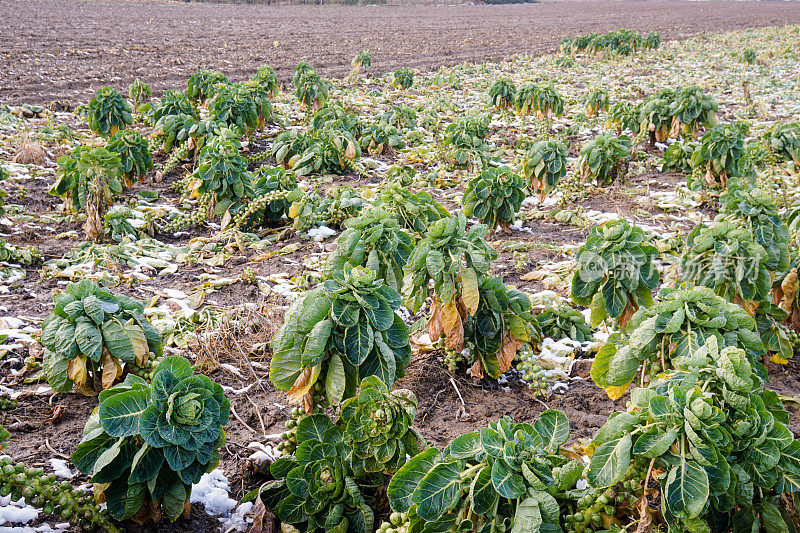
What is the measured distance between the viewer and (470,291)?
10.4ft

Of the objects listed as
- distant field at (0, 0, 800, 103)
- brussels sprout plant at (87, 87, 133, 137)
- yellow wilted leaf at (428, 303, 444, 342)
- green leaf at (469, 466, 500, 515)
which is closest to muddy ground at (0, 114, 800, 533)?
yellow wilted leaf at (428, 303, 444, 342)

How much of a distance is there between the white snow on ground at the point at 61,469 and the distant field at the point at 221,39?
8828mm

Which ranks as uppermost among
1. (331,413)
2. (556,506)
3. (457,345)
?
(556,506)


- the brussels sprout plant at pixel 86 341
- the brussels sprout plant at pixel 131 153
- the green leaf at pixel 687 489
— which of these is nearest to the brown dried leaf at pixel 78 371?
the brussels sprout plant at pixel 86 341

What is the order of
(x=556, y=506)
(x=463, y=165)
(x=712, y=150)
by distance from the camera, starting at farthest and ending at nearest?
1. (x=463, y=165)
2. (x=712, y=150)
3. (x=556, y=506)

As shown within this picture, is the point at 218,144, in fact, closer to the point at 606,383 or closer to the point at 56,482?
the point at 56,482

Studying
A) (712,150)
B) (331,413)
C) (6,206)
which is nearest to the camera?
(331,413)

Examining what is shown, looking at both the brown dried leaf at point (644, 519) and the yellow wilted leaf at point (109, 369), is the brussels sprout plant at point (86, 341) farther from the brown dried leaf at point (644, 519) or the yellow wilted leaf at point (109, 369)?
the brown dried leaf at point (644, 519)

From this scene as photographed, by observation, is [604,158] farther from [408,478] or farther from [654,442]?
[408,478]

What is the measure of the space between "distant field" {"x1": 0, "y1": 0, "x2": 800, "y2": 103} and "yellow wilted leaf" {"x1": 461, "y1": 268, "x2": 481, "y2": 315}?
30.6ft

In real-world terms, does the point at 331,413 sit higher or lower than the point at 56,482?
lower

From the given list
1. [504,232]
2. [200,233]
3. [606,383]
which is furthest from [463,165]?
[606,383]

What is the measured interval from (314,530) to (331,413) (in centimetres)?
89

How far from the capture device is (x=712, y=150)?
19.5ft
